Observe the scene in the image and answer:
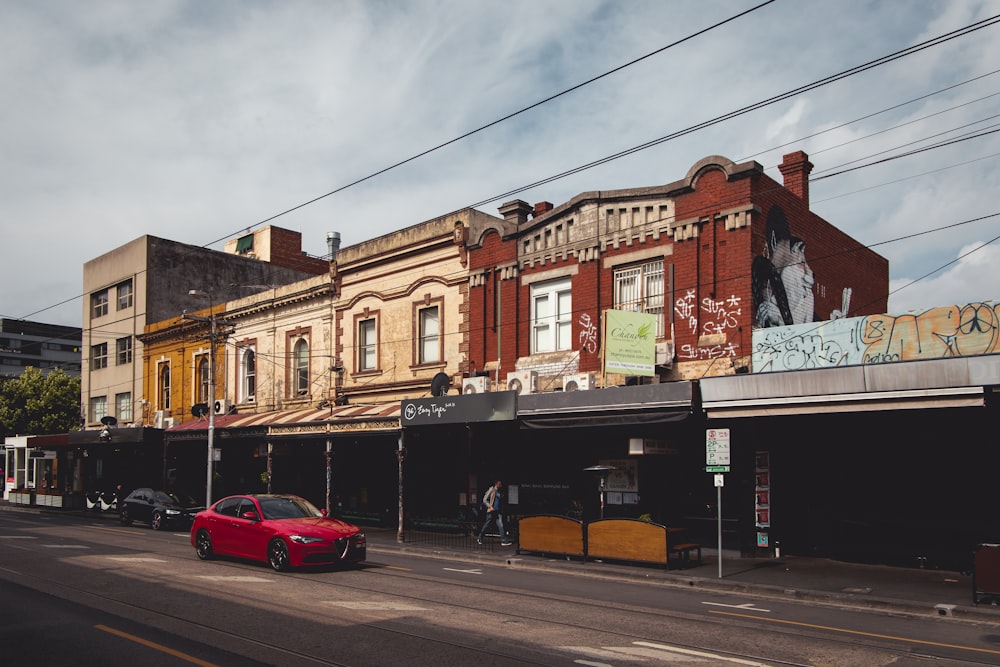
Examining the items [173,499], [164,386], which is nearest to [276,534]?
[173,499]

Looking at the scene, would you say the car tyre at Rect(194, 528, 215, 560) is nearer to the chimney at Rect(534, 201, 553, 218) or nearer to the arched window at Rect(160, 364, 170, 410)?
the chimney at Rect(534, 201, 553, 218)

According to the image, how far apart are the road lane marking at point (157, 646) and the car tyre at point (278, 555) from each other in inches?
215

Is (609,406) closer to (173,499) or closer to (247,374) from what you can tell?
(173,499)

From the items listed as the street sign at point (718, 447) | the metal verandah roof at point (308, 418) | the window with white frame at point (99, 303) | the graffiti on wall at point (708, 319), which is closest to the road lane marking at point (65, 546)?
the metal verandah roof at point (308, 418)

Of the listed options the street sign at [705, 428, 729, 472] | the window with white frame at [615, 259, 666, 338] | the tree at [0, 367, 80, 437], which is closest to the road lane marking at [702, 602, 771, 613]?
the street sign at [705, 428, 729, 472]

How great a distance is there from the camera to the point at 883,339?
1692cm

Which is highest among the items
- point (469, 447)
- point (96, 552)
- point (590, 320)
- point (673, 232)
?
point (673, 232)

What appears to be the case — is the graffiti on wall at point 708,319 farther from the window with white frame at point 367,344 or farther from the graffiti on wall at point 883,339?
the window with white frame at point 367,344

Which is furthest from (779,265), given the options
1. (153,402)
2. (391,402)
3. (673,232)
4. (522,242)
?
(153,402)

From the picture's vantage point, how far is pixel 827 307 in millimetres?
23875

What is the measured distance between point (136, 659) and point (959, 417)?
51.8 feet

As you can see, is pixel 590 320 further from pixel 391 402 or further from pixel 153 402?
pixel 153 402

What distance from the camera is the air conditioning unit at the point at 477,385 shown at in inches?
953

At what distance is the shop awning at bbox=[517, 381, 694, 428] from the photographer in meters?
17.9
